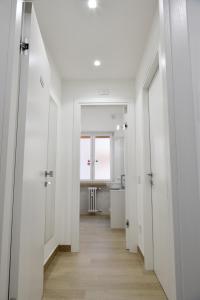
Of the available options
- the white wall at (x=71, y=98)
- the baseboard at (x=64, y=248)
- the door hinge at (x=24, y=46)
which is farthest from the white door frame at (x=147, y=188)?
the door hinge at (x=24, y=46)

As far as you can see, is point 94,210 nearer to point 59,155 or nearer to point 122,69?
point 59,155

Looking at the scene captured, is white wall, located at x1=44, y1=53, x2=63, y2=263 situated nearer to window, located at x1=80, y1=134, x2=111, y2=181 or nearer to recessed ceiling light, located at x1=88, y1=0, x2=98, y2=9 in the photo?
recessed ceiling light, located at x1=88, y1=0, x2=98, y2=9

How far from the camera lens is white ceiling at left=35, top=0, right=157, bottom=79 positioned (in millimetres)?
1850

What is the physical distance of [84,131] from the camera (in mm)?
5836

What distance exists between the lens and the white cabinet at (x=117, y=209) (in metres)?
4.10

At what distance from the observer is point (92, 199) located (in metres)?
5.62

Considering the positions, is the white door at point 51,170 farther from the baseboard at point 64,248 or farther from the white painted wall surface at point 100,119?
the white painted wall surface at point 100,119

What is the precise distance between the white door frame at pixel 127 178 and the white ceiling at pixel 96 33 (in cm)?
45

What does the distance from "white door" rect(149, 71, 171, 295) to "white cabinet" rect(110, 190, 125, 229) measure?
6.30 ft

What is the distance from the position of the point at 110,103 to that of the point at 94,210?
3.49 m

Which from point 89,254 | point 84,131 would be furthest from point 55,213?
point 84,131

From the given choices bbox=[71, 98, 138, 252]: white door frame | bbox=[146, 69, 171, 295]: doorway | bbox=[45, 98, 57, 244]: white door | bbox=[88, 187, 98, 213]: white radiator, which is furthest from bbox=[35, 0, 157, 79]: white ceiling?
bbox=[88, 187, 98, 213]: white radiator

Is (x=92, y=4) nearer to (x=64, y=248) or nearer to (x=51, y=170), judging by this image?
(x=51, y=170)

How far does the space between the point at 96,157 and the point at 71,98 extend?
302 cm
